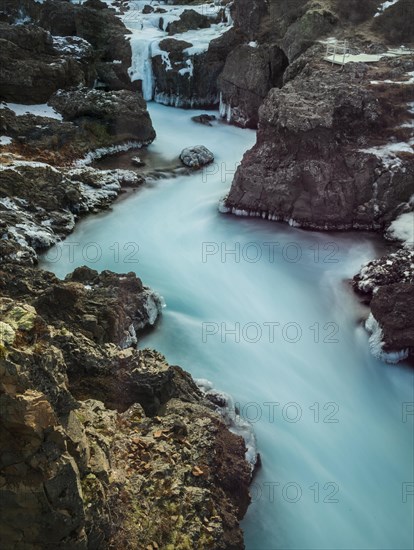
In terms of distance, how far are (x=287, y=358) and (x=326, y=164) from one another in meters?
7.54

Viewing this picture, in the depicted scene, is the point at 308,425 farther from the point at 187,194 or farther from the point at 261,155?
the point at 187,194

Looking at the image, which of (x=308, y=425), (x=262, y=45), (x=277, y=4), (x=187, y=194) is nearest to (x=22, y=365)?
(x=308, y=425)

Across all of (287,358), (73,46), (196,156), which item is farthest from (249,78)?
(287,358)

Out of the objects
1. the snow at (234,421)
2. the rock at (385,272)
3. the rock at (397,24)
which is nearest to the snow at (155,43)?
the rock at (397,24)

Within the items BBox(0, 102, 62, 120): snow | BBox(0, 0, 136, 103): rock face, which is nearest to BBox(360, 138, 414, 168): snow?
BBox(0, 102, 62, 120): snow

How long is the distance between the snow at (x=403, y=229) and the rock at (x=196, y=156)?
945cm

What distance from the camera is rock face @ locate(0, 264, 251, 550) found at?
15.3 feet

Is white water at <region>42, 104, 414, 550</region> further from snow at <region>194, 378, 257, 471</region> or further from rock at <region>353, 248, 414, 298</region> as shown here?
rock at <region>353, 248, 414, 298</region>

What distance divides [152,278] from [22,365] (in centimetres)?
1033

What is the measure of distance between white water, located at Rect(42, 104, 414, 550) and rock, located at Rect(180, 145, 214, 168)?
2.73 metres

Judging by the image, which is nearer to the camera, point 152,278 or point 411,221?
point 152,278

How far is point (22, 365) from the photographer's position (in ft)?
16.3

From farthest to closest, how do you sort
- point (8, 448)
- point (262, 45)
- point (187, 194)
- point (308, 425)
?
point (262, 45) → point (187, 194) → point (308, 425) → point (8, 448)

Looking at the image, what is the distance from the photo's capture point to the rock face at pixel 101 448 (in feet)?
15.3
